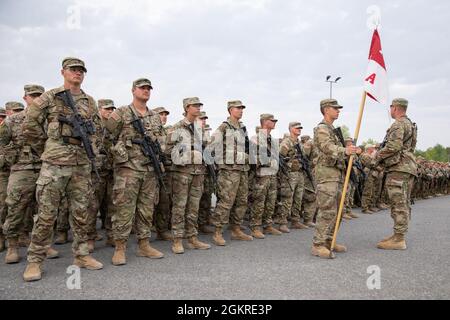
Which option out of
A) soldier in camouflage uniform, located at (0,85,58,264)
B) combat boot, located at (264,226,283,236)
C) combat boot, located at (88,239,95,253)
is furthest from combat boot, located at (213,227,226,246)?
soldier in camouflage uniform, located at (0,85,58,264)

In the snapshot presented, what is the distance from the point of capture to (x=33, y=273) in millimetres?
3885

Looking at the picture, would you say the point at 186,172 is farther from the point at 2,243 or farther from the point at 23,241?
the point at 2,243

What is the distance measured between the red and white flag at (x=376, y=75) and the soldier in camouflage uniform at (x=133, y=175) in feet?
11.2

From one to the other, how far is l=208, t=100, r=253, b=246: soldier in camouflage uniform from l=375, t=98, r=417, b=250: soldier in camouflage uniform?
2.45 m

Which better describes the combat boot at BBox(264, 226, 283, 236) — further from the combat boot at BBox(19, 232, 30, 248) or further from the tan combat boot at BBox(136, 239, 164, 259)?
the combat boot at BBox(19, 232, 30, 248)

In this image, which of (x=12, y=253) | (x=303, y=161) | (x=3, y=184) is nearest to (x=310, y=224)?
(x=303, y=161)

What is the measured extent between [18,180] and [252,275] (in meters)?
3.73

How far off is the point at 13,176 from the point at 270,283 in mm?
4090

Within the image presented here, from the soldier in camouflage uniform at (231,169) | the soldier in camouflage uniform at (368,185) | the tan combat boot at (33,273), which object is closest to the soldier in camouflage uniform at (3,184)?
the tan combat boot at (33,273)

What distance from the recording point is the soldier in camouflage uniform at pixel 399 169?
18.6 ft

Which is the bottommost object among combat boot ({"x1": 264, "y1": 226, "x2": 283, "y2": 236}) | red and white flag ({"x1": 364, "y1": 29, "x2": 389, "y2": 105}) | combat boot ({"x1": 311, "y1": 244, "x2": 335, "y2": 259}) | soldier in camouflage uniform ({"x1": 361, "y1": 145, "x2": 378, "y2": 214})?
combat boot ({"x1": 264, "y1": 226, "x2": 283, "y2": 236})

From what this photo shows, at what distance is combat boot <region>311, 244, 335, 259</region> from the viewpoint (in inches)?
195

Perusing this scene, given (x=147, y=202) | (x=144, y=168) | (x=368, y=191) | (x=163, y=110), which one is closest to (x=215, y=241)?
(x=147, y=202)

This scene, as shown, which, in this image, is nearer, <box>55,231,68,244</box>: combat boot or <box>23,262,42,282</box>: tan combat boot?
<box>23,262,42,282</box>: tan combat boot
